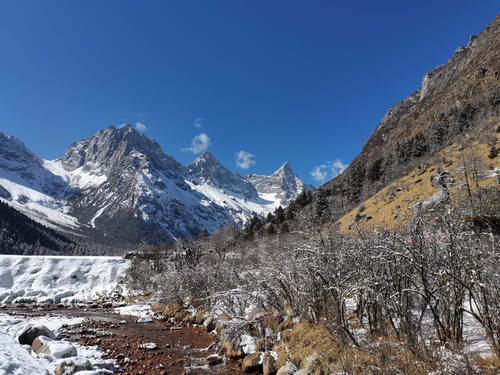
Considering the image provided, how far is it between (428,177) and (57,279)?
65094 mm

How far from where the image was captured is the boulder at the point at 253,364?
1025 cm

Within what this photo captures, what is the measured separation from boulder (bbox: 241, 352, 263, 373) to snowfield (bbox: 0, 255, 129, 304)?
118 feet

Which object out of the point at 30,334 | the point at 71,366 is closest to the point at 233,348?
the point at 71,366

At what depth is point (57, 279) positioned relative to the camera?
140 ft

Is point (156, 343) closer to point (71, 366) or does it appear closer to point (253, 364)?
point (71, 366)

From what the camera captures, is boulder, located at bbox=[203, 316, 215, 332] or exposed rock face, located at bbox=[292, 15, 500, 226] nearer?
boulder, located at bbox=[203, 316, 215, 332]

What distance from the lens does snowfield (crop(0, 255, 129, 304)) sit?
36938mm

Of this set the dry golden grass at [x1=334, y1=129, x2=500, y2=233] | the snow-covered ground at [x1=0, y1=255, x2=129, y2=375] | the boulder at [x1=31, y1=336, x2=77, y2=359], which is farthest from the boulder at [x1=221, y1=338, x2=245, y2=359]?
the snow-covered ground at [x1=0, y1=255, x2=129, y2=375]

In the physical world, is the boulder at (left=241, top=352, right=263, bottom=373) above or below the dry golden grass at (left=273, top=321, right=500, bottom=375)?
below

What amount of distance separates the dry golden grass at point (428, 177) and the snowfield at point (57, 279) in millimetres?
39807

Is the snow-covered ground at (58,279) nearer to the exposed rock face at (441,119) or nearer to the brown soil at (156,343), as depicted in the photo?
the brown soil at (156,343)

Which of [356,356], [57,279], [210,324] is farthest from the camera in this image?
[57,279]

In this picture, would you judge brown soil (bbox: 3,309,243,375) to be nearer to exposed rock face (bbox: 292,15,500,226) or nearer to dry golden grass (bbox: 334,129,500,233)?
dry golden grass (bbox: 334,129,500,233)

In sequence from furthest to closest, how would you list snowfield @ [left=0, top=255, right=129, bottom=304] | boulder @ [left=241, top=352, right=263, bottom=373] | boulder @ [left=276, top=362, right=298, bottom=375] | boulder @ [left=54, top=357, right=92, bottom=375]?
snowfield @ [left=0, top=255, right=129, bottom=304] < boulder @ [left=241, top=352, right=263, bottom=373] < boulder @ [left=54, top=357, right=92, bottom=375] < boulder @ [left=276, top=362, right=298, bottom=375]
